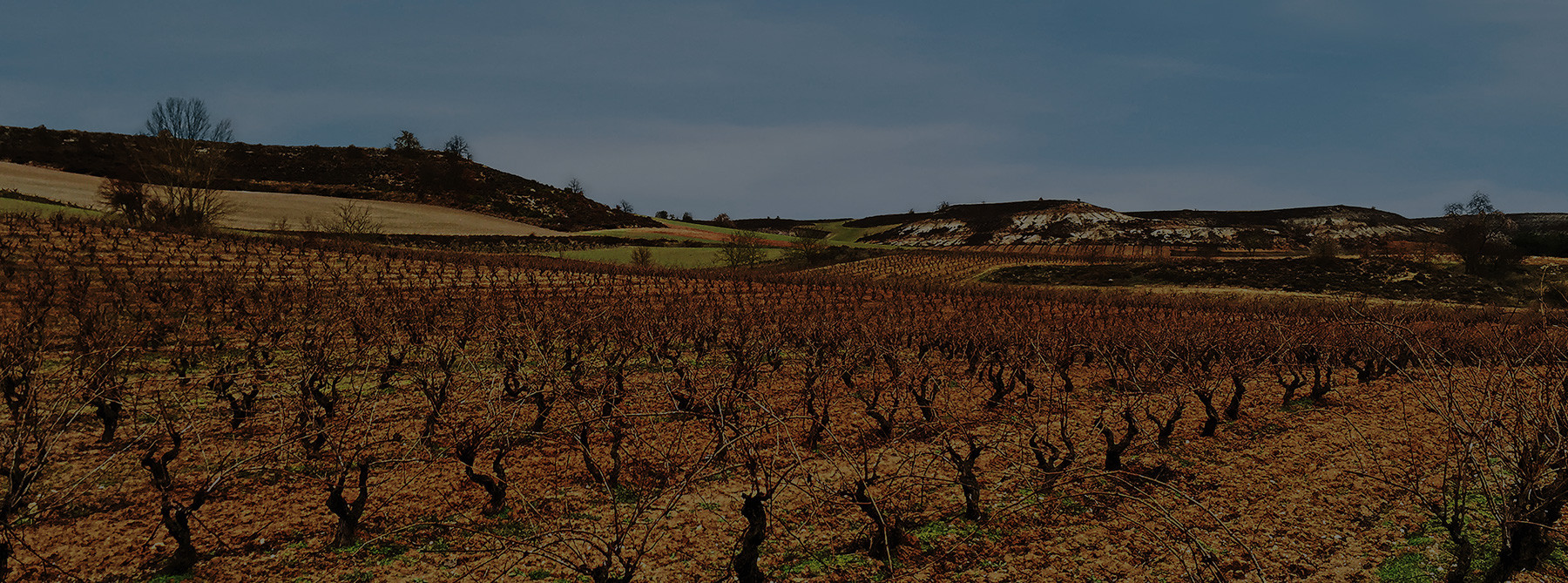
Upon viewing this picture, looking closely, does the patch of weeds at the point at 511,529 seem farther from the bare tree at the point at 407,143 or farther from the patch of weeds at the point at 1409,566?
the bare tree at the point at 407,143

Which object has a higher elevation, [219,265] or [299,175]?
[299,175]

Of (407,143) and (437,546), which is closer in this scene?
(437,546)

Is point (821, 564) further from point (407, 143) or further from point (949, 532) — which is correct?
point (407, 143)

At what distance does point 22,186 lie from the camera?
5653cm

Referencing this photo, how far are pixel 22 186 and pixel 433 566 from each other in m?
78.7

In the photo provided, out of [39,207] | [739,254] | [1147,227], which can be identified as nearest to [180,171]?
[39,207]

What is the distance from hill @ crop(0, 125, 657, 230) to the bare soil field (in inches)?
152

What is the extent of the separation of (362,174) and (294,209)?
24.3 meters

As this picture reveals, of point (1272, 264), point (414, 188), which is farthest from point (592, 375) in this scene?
point (414, 188)

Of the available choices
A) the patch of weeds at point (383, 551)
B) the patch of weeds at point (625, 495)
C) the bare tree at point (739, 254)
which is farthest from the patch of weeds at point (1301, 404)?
the bare tree at point (739, 254)

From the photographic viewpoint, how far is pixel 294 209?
68812 mm

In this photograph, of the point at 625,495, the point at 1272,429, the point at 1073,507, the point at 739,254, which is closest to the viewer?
the point at 1073,507

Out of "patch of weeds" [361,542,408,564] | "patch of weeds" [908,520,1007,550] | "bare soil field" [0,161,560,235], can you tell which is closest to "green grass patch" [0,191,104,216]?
"bare soil field" [0,161,560,235]

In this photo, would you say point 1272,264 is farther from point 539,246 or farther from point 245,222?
point 245,222
